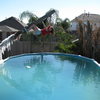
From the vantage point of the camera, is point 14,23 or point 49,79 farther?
point 14,23

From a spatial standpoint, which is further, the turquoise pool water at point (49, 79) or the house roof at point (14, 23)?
the house roof at point (14, 23)

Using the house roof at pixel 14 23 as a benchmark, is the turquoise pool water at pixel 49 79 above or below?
below

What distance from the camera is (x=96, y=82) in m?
10.5

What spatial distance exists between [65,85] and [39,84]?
1.31 meters

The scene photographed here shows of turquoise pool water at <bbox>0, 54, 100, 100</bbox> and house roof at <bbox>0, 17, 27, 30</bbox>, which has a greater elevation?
house roof at <bbox>0, 17, 27, 30</bbox>

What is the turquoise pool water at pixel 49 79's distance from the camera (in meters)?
8.38

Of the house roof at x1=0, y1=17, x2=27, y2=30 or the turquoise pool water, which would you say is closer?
the turquoise pool water

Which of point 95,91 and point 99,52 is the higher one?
point 99,52

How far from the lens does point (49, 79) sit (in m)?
11.1

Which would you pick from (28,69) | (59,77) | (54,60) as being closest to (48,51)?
(54,60)

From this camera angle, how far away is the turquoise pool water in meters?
8.38

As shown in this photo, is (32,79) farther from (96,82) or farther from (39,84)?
(96,82)

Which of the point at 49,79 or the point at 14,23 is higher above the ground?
the point at 14,23

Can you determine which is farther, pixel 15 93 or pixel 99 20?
pixel 99 20
